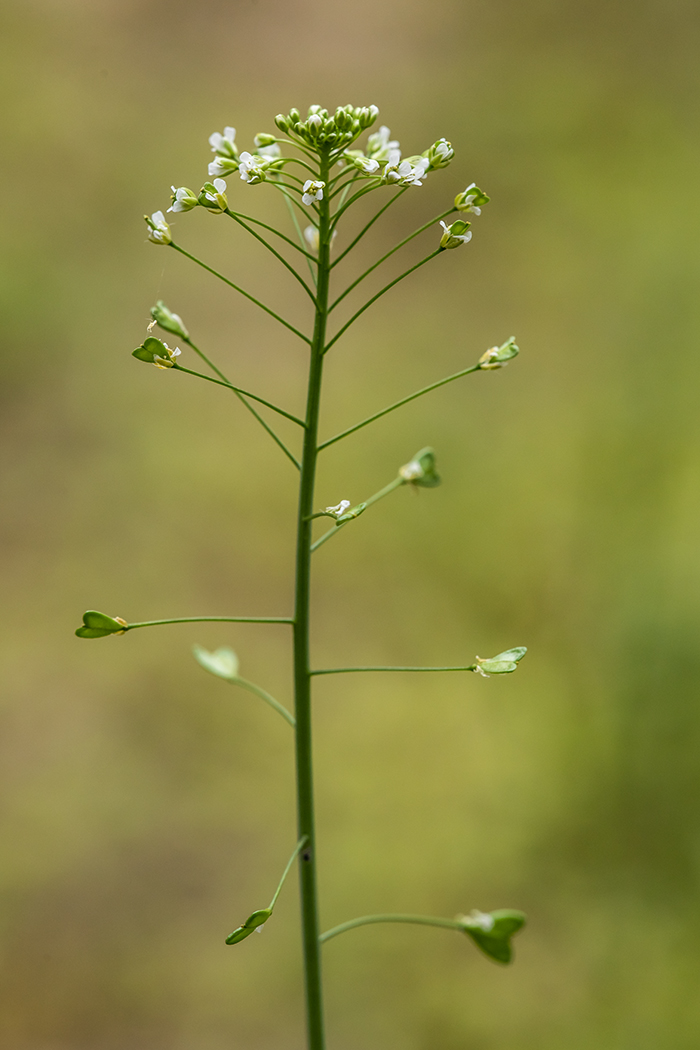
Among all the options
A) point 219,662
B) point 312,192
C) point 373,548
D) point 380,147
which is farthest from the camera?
point 373,548

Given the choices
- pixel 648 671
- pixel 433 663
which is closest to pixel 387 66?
pixel 433 663

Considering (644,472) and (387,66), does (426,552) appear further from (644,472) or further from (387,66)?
(387,66)

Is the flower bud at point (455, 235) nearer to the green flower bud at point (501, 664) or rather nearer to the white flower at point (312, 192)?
the white flower at point (312, 192)

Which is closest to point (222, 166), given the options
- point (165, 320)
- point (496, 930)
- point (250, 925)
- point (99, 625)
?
point (165, 320)

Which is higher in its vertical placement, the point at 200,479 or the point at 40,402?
the point at 40,402

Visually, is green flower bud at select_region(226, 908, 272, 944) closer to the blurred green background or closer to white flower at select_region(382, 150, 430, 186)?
white flower at select_region(382, 150, 430, 186)

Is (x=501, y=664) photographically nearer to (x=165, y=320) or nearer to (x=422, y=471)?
(x=422, y=471)

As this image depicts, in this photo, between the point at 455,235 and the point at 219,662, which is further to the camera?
the point at 219,662

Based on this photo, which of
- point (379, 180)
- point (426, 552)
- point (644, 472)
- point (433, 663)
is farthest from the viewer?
point (426, 552)
